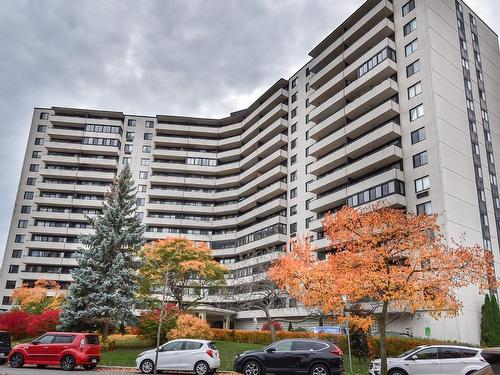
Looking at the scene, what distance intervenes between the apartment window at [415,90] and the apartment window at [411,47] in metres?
3.99

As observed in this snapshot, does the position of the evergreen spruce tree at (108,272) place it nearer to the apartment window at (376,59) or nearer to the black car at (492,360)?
the black car at (492,360)

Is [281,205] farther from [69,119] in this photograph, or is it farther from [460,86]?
[69,119]

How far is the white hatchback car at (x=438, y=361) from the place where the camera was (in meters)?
18.2

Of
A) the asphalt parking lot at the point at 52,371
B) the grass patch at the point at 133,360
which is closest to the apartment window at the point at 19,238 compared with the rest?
the grass patch at the point at 133,360

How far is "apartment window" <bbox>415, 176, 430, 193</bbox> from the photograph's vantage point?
39516 millimetres

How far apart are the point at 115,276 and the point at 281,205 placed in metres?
34.1

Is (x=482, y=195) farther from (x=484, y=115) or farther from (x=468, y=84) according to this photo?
(x=468, y=84)

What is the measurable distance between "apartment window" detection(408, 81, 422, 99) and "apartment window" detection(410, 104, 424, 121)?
1.47 metres

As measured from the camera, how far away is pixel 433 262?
796 inches

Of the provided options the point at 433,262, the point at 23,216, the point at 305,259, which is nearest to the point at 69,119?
the point at 23,216

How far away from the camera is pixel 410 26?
4584 cm

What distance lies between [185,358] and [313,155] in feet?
127

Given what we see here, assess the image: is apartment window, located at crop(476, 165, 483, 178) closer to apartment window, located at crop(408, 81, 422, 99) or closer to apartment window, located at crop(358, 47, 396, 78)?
apartment window, located at crop(408, 81, 422, 99)

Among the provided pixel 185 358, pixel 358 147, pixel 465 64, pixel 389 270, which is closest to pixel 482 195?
pixel 358 147
